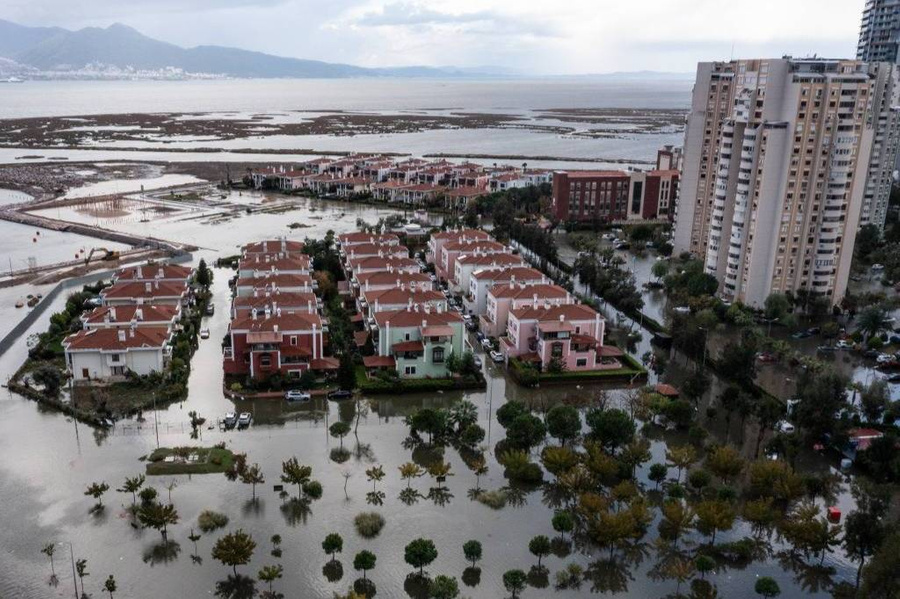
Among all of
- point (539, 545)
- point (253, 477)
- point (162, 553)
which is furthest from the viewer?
point (253, 477)

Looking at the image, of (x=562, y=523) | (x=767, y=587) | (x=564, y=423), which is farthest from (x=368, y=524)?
(x=767, y=587)

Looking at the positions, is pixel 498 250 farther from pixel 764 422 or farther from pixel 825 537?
pixel 825 537

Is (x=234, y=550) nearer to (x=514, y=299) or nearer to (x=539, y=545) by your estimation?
(x=539, y=545)

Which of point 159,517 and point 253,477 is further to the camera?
point 253,477

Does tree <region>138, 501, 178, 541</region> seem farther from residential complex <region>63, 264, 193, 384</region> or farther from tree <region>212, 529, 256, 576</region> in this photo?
residential complex <region>63, 264, 193, 384</region>

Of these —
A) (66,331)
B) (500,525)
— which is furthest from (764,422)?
(66,331)

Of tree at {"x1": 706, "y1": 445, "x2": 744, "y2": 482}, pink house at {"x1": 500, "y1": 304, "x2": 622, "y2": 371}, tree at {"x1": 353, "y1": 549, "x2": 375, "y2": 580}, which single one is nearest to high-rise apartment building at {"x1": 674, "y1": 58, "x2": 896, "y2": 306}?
pink house at {"x1": 500, "y1": 304, "x2": 622, "y2": 371}

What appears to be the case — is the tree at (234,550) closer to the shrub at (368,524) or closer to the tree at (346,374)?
the shrub at (368,524)
